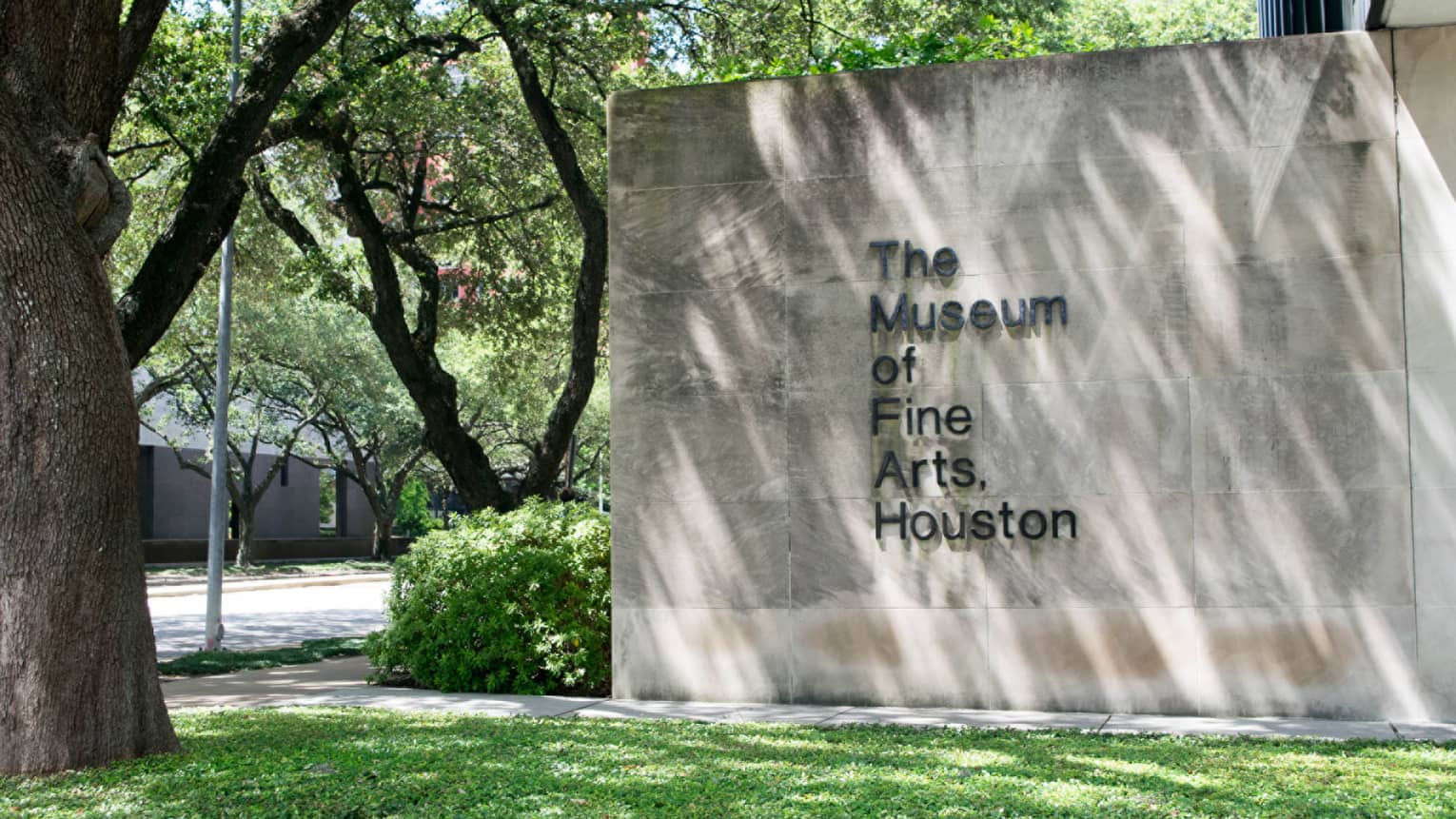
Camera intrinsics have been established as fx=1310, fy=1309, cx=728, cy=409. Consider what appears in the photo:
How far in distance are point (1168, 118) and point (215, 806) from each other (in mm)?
7467

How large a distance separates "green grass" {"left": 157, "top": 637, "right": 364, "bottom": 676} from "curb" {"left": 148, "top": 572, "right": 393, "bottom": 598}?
1691 centimetres

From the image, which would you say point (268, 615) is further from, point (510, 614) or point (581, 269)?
point (510, 614)

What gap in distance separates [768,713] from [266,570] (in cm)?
3661

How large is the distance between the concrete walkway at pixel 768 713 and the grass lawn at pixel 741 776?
1.82 ft

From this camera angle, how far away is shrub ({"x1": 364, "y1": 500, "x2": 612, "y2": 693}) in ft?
34.4

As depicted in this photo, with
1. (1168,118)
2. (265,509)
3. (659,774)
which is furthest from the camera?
(265,509)

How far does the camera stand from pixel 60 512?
267 inches

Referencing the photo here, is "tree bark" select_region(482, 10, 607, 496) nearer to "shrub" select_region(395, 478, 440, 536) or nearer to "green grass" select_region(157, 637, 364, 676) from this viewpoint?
"green grass" select_region(157, 637, 364, 676)

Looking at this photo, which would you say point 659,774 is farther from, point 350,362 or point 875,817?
point 350,362

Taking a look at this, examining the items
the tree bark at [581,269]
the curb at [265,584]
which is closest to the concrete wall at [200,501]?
the curb at [265,584]

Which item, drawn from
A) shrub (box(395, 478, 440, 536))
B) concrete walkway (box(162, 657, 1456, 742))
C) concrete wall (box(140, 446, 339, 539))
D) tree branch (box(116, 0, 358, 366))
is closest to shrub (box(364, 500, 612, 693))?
concrete walkway (box(162, 657, 1456, 742))

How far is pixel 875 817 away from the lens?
5.58 metres

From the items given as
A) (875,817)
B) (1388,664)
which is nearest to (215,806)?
(875,817)

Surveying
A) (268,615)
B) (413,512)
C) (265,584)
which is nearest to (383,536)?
(413,512)
